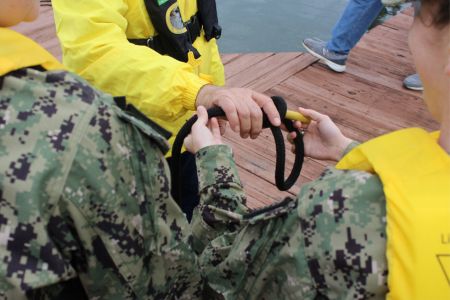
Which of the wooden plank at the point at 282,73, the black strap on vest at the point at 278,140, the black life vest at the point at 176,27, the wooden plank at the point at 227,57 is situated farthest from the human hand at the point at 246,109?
the wooden plank at the point at 227,57

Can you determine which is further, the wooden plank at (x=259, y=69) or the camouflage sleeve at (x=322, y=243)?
the wooden plank at (x=259, y=69)

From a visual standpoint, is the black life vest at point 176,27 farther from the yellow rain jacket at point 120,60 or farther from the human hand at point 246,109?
the human hand at point 246,109

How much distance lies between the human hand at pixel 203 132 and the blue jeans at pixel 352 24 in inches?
79.2

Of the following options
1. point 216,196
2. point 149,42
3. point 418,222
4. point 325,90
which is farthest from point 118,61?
point 325,90

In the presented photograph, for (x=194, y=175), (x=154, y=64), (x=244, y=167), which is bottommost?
(x=244, y=167)

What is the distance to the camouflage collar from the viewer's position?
619mm

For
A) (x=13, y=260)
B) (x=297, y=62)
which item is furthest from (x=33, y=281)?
(x=297, y=62)

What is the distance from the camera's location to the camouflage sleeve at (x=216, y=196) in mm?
988

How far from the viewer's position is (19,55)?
2.13 ft

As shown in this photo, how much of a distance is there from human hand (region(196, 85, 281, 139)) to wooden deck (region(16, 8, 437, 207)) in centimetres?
100

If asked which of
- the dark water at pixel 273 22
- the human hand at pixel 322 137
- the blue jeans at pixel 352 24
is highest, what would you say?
the human hand at pixel 322 137

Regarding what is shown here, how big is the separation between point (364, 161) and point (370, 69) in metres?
2.50

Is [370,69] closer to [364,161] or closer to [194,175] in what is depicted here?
[194,175]

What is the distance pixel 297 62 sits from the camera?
307 centimetres
